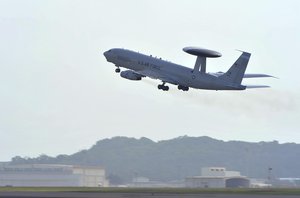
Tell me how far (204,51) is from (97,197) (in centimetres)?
3439

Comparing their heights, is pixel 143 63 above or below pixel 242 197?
above

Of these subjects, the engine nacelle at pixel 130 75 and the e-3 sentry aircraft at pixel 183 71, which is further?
the engine nacelle at pixel 130 75

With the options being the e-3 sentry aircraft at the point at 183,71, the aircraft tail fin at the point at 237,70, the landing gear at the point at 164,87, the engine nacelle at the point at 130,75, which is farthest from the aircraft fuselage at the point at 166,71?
the landing gear at the point at 164,87

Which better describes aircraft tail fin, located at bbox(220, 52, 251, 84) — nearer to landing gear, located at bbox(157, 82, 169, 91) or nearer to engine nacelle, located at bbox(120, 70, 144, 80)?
landing gear, located at bbox(157, 82, 169, 91)

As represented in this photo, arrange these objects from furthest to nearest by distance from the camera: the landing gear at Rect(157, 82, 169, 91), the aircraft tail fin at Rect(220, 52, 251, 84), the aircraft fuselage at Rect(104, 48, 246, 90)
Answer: the landing gear at Rect(157, 82, 169, 91)
the aircraft fuselage at Rect(104, 48, 246, 90)
the aircraft tail fin at Rect(220, 52, 251, 84)

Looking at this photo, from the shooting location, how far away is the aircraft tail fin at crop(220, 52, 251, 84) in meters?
139

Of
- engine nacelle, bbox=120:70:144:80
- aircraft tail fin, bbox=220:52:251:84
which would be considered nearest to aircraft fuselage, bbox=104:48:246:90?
aircraft tail fin, bbox=220:52:251:84

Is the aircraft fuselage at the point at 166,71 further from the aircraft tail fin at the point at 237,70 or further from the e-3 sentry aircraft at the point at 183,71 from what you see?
the aircraft tail fin at the point at 237,70

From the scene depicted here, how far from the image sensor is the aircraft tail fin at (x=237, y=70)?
13862 cm

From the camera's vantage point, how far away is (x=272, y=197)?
11369cm

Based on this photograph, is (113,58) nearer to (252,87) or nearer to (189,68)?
(189,68)

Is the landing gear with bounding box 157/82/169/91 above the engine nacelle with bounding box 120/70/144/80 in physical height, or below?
below

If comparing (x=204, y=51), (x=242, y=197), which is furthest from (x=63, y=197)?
(x=204, y=51)

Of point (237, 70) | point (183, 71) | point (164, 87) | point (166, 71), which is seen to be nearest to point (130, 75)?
point (164, 87)
